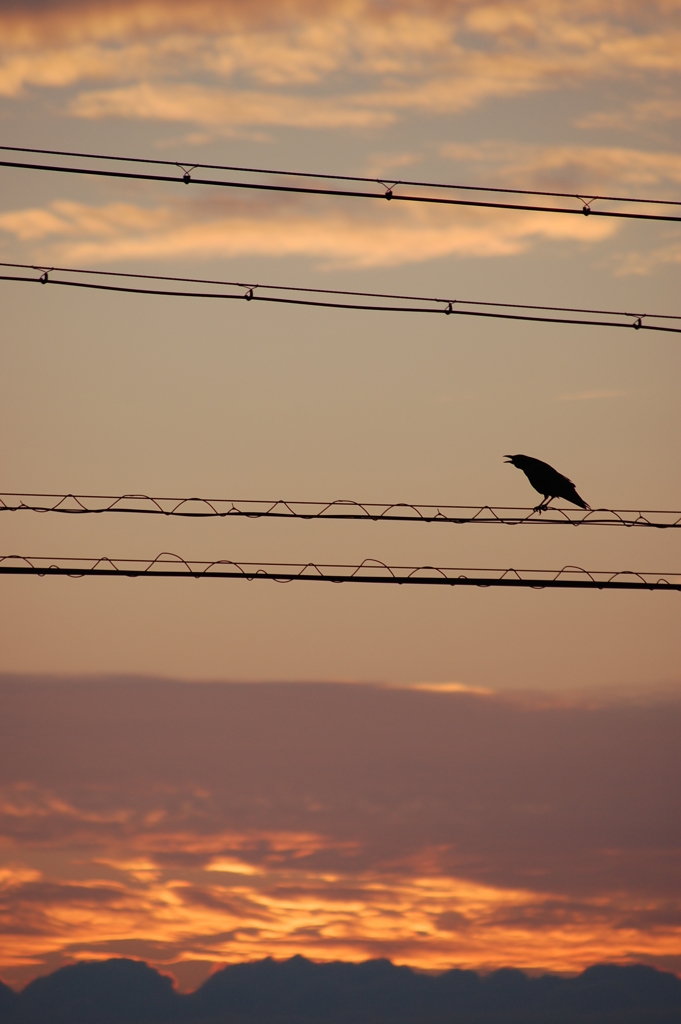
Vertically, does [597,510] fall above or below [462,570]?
above

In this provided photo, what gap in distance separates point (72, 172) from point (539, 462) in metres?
8.74

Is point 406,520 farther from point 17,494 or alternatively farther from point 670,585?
point 17,494

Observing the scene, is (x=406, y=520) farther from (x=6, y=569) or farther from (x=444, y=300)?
(x=6, y=569)

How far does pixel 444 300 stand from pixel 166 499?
12.7 feet

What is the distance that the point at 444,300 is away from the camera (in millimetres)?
14219

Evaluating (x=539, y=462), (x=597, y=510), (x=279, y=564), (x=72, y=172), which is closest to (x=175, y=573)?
(x=279, y=564)

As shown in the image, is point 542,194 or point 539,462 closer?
point 542,194

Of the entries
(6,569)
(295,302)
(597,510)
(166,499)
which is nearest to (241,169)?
(295,302)

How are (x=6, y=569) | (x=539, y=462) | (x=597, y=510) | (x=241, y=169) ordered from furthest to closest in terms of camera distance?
1. (x=539, y=462)
2. (x=597, y=510)
3. (x=241, y=169)
4. (x=6, y=569)

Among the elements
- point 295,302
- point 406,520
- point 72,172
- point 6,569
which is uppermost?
point 72,172

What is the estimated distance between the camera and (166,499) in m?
14.2

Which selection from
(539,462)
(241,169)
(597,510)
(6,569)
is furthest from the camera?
(539,462)

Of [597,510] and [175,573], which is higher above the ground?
[597,510]

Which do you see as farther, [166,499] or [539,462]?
[539,462]
